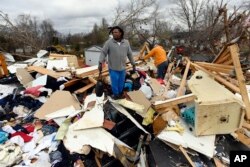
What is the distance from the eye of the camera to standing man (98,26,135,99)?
15.0 feet

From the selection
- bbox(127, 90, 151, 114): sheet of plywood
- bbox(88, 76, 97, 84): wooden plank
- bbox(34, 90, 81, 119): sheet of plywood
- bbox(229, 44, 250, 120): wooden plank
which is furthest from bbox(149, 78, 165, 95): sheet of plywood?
bbox(229, 44, 250, 120): wooden plank

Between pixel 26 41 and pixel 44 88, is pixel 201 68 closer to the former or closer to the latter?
pixel 44 88

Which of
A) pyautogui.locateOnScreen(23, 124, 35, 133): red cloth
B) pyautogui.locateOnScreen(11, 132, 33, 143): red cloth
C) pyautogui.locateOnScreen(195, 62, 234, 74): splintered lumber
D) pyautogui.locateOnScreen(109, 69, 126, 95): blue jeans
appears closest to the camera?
pyautogui.locateOnScreen(195, 62, 234, 74): splintered lumber

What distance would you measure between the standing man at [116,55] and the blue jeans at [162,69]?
89.4 inches

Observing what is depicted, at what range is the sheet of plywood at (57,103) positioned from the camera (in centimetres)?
457

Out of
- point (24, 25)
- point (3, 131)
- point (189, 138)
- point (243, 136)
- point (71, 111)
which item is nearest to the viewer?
point (189, 138)

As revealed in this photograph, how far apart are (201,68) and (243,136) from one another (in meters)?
1.58

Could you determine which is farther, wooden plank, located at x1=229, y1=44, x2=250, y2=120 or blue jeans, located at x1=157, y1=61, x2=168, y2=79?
blue jeans, located at x1=157, y1=61, x2=168, y2=79

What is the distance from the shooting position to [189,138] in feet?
10.4

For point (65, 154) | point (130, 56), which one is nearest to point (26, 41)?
point (130, 56)

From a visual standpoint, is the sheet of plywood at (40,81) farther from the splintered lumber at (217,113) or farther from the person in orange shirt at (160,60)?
the splintered lumber at (217,113)

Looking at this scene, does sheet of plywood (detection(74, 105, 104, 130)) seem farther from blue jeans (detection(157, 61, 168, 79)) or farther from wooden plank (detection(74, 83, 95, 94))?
blue jeans (detection(157, 61, 168, 79))

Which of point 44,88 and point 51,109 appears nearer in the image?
point 51,109

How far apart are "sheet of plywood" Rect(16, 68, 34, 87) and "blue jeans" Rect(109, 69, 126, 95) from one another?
8.25ft
